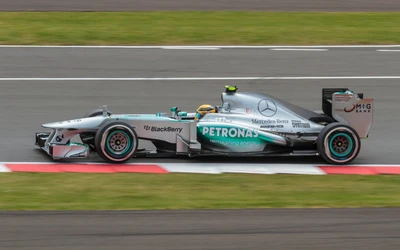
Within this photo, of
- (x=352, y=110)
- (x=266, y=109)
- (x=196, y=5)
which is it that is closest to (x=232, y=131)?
(x=266, y=109)

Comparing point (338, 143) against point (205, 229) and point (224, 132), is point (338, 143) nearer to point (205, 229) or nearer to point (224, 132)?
point (224, 132)

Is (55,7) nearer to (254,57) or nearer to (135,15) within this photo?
(135,15)

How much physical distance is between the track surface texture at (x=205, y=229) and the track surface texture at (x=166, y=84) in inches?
129

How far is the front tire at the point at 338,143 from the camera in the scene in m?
11.1

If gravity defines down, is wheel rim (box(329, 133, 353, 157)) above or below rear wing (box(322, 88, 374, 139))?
below

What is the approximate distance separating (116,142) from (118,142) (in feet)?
0.09

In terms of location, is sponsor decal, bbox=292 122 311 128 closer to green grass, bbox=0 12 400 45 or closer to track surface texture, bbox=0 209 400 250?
track surface texture, bbox=0 209 400 250

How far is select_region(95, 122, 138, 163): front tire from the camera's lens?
35.5 feet

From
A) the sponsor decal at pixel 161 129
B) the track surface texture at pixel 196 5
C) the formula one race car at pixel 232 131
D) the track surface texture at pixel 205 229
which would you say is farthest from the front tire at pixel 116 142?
the track surface texture at pixel 196 5

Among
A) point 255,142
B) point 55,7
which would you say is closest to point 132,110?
point 255,142

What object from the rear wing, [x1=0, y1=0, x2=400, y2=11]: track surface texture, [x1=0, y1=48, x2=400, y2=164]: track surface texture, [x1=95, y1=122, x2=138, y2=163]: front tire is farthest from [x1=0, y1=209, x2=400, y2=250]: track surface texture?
[x1=0, y1=0, x2=400, y2=11]: track surface texture

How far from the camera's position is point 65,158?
36.6 feet

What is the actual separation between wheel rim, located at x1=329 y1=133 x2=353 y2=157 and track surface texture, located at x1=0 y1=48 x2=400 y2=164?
0.45 meters

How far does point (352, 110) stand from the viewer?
11445mm
